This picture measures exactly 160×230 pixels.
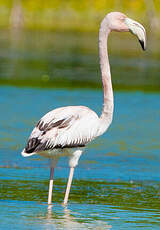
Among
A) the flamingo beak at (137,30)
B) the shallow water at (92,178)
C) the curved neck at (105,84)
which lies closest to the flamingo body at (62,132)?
the curved neck at (105,84)

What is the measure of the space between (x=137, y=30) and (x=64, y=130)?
148cm

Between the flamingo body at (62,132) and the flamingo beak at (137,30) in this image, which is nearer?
the flamingo body at (62,132)

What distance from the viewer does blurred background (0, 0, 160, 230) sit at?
8.59 meters

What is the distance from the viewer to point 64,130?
8.80 m

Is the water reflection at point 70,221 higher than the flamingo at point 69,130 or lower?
lower

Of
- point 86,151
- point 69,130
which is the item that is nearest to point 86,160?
point 86,151

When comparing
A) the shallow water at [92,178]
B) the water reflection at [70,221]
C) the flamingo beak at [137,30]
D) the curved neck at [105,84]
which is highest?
the flamingo beak at [137,30]

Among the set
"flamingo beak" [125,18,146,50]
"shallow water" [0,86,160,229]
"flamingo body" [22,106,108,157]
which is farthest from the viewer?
"flamingo beak" [125,18,146,50]

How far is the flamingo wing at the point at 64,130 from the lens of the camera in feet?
28.3

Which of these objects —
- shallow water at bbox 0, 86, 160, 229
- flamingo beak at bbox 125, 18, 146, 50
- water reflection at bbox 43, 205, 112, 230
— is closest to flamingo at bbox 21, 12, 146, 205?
flamingo beak at bbox 125, 18, 146, 50

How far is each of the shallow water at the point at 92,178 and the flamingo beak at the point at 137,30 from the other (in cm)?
191

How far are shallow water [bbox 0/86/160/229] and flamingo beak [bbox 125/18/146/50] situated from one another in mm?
1908

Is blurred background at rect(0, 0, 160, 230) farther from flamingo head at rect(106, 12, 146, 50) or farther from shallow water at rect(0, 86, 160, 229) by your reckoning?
flamingo head at rect(106, 12, 146, 50)

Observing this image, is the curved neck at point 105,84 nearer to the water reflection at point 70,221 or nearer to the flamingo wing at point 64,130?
the flamingo wing at point 64,130
